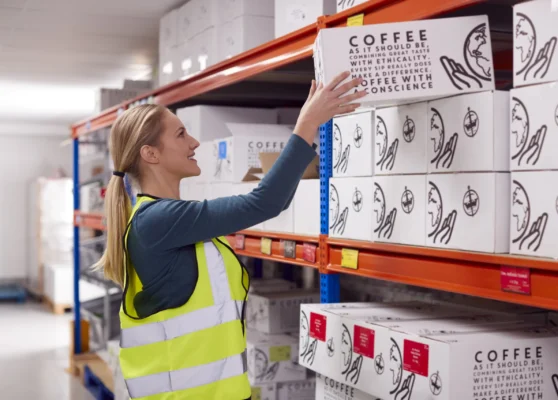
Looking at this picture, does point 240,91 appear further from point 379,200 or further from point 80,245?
point 80,245

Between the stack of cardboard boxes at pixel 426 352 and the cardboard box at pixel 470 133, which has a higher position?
the cardboard box at pixel 470 133

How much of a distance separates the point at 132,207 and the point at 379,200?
77cm

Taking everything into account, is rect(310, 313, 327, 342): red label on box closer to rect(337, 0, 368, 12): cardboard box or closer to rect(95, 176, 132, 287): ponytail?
rect(95, 176, 132, 287): ponytail

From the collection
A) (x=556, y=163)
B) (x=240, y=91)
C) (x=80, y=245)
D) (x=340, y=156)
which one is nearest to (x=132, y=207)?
(x=340, y=156)

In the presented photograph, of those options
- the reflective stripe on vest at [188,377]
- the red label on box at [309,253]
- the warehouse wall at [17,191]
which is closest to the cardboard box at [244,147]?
the red label on box at [309,253]

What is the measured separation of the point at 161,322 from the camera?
209 cm

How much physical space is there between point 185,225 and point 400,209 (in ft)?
2.17

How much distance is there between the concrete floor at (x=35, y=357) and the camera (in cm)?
634

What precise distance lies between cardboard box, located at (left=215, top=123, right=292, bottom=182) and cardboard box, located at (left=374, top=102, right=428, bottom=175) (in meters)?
1.17

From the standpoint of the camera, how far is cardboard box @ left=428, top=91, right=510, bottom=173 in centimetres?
182

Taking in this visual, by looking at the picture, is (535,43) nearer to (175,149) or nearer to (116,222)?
(175,149)

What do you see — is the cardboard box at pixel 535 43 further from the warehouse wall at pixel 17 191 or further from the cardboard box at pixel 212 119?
the warehouse wall at pixel 17 191

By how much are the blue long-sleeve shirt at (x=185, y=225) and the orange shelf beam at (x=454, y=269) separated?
0.43 m

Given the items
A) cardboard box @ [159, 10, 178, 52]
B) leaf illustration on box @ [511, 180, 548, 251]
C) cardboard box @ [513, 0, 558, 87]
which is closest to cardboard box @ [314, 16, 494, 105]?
cardboard box @ [513, 0, 558, 87]
